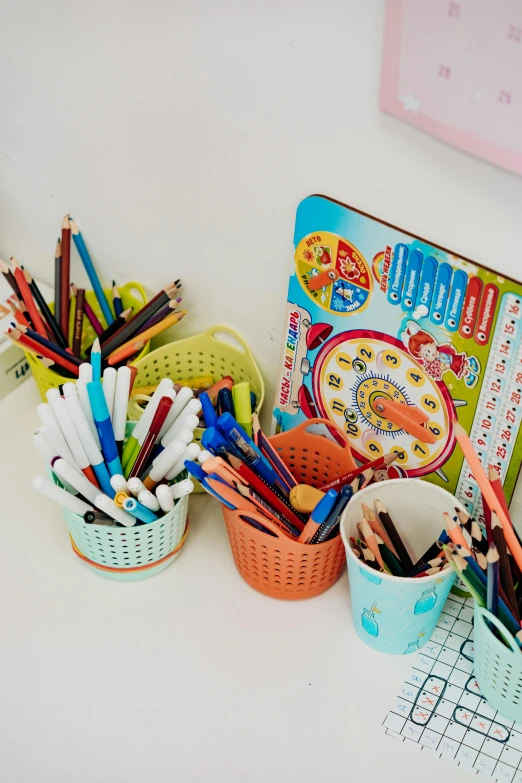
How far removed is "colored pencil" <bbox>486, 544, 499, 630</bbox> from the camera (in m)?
0.64

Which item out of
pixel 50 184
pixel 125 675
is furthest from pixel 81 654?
pixel 50 184

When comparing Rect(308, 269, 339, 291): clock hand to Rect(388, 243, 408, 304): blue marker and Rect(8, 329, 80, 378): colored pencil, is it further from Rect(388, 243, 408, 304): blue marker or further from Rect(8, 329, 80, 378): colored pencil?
Rect(8, 329, 80, 378): colored pencil

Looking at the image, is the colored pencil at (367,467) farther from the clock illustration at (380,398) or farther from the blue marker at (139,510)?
the blue marker at (139,510)

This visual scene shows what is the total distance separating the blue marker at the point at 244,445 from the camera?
2.49 ft

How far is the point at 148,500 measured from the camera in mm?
764

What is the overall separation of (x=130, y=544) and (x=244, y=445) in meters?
0.14

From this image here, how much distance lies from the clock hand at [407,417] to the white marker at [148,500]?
21 centimetres

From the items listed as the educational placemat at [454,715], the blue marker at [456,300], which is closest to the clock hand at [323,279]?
the blue marker at [456,300]

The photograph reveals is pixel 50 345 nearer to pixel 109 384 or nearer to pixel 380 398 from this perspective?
pixel 109 384

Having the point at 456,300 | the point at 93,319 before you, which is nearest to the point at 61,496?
the point at 93,319

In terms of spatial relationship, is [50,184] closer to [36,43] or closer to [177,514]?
[36,43]

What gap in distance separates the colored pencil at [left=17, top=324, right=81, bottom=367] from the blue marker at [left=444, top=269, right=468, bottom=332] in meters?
0.39

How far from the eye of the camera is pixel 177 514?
799 mm

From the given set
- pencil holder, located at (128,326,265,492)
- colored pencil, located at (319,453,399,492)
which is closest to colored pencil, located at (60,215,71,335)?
pencil holder, located at (128,326,265,492)
